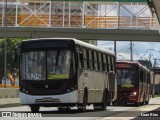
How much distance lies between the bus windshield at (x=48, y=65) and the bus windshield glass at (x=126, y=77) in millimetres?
14877

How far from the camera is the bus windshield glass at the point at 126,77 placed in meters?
38.1

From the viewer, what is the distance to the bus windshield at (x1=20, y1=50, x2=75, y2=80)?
2323 cm

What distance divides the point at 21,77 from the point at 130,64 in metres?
16.0

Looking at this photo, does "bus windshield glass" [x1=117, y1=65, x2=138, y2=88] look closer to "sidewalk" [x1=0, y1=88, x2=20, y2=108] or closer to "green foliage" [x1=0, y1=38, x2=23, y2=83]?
"sidewalk" [x1=0, y1=88, x2=20, y2=108]

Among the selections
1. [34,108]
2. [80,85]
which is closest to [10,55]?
[34,108]

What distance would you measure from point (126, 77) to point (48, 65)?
15.6 m

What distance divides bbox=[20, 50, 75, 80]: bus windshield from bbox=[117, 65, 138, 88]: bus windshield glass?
14.9 meters

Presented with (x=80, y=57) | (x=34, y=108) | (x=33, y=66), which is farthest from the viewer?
(x=34, y=108)

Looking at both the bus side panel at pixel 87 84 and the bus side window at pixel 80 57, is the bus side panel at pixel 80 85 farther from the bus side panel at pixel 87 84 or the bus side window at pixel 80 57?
the bus side window at pixel 80 57

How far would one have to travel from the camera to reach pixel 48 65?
76.3 feet

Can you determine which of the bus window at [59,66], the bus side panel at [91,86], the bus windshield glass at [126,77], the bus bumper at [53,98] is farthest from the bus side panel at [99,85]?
the bus windshield glass at [126,77]

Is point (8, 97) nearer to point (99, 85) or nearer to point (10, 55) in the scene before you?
point (99, 85)

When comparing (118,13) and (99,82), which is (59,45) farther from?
(118,13)

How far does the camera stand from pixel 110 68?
30047mm
